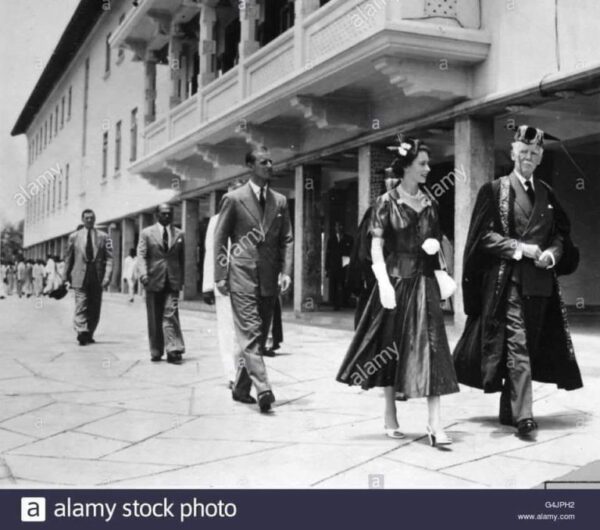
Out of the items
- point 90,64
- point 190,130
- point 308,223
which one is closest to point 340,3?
point 308,223

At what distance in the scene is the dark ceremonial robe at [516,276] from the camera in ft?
16.3

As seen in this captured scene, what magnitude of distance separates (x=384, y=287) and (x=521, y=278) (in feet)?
3.24

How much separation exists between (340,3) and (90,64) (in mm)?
21579

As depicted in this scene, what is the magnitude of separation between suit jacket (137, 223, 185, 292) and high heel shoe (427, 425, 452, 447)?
4.84 m

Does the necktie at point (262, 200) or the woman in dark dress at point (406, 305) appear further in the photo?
the necktie at point (262, 200)

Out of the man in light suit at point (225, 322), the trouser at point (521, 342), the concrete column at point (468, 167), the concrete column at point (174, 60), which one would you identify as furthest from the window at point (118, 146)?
the trouser at point (521, 342)

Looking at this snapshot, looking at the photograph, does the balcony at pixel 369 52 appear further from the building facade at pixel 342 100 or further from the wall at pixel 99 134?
the wall at pixel 99 134

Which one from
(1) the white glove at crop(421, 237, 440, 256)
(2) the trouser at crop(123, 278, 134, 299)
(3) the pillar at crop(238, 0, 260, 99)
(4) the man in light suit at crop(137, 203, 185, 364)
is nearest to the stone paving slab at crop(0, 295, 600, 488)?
(4) the man in light suit at crop(137, 203, 185, 364)

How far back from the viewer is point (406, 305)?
15.2 ft

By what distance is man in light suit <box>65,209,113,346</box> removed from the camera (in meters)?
10.8

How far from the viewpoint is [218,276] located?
5.80 metres

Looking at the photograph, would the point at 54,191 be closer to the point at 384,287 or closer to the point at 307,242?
the point at 307,242

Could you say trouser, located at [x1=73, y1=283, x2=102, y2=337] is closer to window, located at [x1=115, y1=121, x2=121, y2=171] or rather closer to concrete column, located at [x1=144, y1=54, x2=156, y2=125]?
concrete column, located at [x1=144, y1=54, x2=156, y2=125]

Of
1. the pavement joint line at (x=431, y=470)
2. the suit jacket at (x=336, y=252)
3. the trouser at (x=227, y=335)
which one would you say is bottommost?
the pavement joint line at (x=431, y=470)
